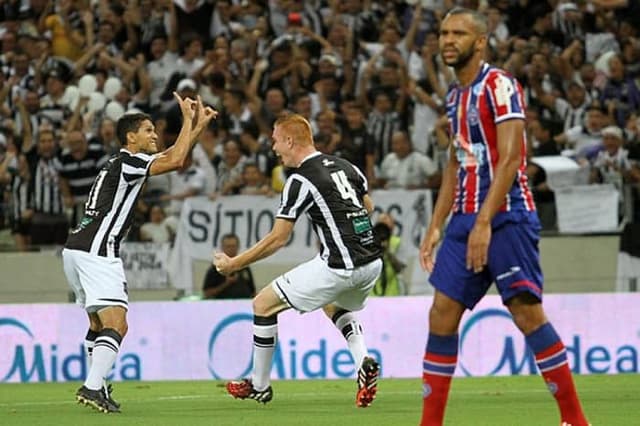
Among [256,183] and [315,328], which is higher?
[256,183]

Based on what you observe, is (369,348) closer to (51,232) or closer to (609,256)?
(609,256)

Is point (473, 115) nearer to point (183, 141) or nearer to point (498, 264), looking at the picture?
point (498, 264)

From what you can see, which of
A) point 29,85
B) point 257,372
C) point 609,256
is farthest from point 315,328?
point 29,85

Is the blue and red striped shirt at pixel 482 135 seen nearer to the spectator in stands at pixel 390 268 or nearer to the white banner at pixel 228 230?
the spectator in stands at pixel 390 268

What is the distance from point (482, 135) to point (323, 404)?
4850mm

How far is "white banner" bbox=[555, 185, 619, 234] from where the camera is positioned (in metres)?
17.3

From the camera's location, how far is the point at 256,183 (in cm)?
1830

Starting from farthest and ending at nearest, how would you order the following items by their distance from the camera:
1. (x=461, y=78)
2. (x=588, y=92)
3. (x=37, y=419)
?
(x=588, y=92)
(x=37, y=419)
(x=461, y=78)

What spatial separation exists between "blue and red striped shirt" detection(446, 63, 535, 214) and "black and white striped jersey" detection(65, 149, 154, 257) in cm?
433

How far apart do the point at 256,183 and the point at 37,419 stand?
24.7 feet

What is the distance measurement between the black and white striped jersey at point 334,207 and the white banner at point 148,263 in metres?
6.58

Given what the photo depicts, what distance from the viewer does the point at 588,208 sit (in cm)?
1734

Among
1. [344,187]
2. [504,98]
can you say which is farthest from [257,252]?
[504,98]

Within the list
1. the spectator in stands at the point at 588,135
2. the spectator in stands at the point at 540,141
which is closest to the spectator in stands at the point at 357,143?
the spectator in stands at the point at 540,141
